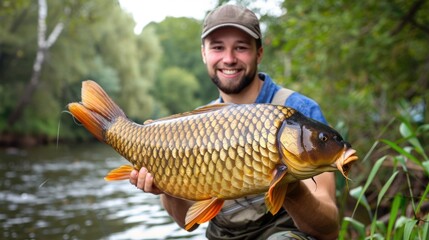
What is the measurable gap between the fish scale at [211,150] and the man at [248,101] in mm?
125

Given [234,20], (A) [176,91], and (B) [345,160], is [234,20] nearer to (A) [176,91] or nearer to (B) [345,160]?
(B) [345,160]

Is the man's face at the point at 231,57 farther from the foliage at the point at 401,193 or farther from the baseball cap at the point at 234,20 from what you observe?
the foliage at the point at 401,193

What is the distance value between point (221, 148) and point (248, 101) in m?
0.87

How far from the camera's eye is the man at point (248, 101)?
2.16 meters

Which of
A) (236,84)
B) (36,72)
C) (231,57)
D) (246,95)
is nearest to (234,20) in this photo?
(231,57)

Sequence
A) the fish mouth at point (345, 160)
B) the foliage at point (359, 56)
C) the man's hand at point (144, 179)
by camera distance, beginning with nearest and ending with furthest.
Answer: the fish mouth at point (345, 160), the man's hand at point (144, 179), the foliage at point (359, 56)

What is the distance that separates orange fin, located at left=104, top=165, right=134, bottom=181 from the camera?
2.04 meters

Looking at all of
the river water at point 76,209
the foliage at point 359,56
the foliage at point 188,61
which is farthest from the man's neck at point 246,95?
the foliage at point 188,61

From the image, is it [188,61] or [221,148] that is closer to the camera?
[221,148]

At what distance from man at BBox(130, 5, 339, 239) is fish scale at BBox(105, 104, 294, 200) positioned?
13 centimetres

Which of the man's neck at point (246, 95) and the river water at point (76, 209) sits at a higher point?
the man's neck at point (246, 95)

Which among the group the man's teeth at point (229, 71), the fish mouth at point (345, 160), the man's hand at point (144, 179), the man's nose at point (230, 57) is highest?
the man's nose at point (230, 57)

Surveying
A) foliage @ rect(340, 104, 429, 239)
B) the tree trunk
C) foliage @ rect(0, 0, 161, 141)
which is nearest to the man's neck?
foliage @ rect(340, 104, 429, 239)

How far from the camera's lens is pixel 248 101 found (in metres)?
2.56
